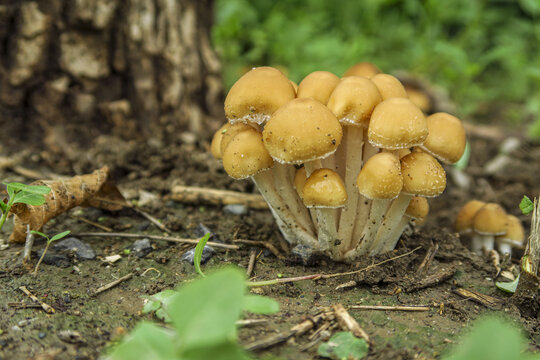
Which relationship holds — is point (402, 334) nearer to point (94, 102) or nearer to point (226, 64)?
point (94, 102)

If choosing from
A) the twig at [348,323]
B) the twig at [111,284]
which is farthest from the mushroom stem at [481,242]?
the twig at [111,284]

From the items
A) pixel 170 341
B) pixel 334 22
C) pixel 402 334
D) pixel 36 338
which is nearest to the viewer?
pixel 170 341

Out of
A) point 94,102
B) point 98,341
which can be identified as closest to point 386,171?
point 98,341

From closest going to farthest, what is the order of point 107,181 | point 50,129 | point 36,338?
point 36,338
point 107,181
point 50,129

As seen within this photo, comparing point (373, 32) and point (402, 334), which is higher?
point (373, 32)

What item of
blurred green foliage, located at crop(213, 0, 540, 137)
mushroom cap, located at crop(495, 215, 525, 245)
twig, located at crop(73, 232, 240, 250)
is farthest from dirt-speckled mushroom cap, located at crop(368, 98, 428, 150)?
blurred green foliage, located at crop(213, 0, 540, 137)

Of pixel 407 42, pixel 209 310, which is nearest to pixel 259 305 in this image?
pixel 209 310

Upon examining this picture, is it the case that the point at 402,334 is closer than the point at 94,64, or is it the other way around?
the point at 402,334
